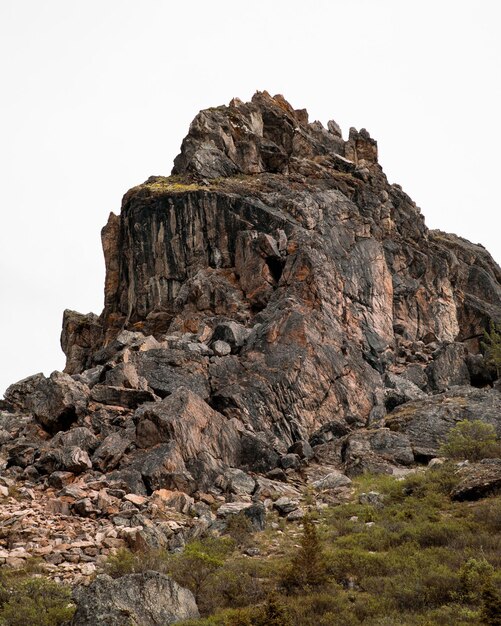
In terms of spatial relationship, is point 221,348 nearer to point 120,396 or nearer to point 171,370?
point 171,370

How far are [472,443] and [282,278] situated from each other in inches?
787

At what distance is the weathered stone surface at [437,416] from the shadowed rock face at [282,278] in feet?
10.2

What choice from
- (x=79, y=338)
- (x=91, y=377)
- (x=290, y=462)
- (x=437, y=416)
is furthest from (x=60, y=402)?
(x=79, y=338)

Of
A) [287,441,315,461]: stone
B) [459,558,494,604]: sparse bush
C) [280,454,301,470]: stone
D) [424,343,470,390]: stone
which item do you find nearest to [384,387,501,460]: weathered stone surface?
[287,441,315,461]: stone

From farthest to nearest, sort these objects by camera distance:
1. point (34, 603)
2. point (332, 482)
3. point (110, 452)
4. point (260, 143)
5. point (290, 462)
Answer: point (260, 143)
point (290, 462)
point (332, 482)
point (110, 452)
point (34, 603)

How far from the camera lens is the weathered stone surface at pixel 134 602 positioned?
517 inches

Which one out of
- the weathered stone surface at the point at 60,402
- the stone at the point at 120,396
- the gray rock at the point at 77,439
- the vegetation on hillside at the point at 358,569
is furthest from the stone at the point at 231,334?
the vegetation on hillside at the point at 358,569

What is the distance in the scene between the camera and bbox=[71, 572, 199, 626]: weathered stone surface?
13.1 metres

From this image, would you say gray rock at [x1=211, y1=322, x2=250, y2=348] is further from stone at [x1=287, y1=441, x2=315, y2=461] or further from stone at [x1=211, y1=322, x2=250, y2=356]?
stone at [x1=287, y1=441, x2=315, y2=461]

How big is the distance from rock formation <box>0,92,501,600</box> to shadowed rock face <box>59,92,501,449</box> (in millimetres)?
150

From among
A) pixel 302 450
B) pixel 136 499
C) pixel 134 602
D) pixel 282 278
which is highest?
pixel 282 278

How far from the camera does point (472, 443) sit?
27.7 meters

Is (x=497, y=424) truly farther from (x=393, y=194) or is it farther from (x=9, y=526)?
(x=393, y=194)

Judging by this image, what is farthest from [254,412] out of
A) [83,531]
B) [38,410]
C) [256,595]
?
[256,595]
